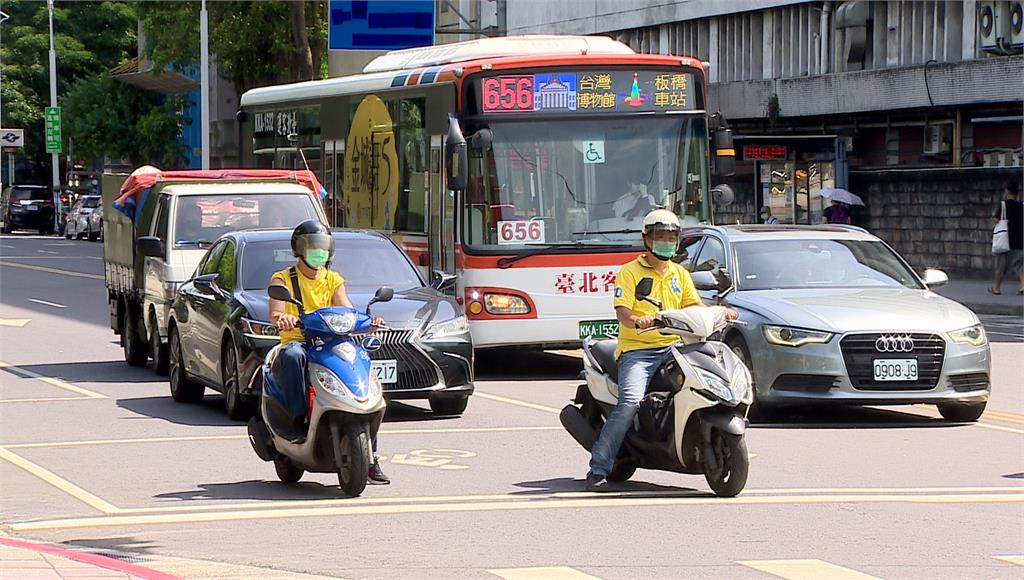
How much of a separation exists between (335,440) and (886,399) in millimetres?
4894

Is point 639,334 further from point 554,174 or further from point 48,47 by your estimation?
Result: point 48,47

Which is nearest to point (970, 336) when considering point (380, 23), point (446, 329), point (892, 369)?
point (892, 369)

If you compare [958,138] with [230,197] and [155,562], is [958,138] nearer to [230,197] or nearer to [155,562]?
[230,197]

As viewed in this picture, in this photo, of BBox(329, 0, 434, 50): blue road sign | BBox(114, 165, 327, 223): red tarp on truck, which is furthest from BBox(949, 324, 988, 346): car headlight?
BBox(329, 0, 434, 50): blue road sign

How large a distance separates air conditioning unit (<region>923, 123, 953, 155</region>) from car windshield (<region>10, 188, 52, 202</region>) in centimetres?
5047

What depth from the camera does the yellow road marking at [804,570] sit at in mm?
7789

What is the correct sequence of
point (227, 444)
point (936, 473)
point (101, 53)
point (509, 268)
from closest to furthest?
point (936, 473) < point (227, 444) < point (509, 268) < point (101, 53)

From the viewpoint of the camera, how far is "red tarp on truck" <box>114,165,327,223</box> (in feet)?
64.0

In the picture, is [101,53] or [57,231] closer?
[57,231]

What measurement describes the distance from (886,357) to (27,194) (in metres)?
69.1

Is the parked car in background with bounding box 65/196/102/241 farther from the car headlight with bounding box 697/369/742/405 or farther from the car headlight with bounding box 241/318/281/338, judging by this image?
the car headlight with bounding box 697/369/742/405

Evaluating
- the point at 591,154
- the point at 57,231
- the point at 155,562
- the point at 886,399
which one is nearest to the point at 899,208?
the point at 591,154

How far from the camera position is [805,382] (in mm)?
13570

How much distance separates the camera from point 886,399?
13492mm
